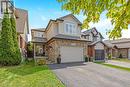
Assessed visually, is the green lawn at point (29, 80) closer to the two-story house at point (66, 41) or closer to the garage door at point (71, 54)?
the two-story house at point (66, 41)

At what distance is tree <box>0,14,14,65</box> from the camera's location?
16.5 metres

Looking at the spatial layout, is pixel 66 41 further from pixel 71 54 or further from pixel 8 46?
pixel 8 46

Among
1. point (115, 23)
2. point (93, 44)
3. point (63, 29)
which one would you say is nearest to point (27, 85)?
point (115, 23)

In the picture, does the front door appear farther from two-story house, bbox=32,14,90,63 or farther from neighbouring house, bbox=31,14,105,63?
two-story house, bbox=32,14,90,63

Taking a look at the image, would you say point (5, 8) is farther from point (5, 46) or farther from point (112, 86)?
point (112, 86)

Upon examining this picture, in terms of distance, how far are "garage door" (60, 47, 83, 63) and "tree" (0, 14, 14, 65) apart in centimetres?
765

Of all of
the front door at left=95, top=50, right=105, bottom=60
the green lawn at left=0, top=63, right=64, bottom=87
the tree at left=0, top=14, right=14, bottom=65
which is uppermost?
the tree at left=0, top=14, right=14, bottom=65

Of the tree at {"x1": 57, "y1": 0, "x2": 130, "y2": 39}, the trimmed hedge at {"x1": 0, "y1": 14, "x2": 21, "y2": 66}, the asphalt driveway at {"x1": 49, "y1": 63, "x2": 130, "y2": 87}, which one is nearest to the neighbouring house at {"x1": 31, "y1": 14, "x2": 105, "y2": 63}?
the trimmed hedge at {"x1": 0, "y1": 14, "x2": 21, "y2": 66}

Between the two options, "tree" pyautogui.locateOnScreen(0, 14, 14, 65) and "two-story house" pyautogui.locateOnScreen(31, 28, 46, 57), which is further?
"two-story house" pyautogui.locateOnScreen(31, 28, 46, 57)

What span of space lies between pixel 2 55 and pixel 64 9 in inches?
546

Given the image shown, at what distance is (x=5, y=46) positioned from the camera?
16.9m

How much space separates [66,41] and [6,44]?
8.94 m

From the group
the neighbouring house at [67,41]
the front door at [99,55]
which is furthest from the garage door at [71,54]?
the front door at [99,55]

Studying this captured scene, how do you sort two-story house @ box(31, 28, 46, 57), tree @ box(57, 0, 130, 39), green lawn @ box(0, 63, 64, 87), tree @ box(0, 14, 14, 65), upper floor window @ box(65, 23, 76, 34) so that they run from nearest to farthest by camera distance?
1. tree @ box(57, 0, 130, 39)
2. green lawn @ box(0, 63, 64, 87)
3. tree @ box(0, 14, 14, 65)
4. upper floor window @ box(65, 23, 76, 34)
5. two-story house @ box(31, 28, 46, 57)
